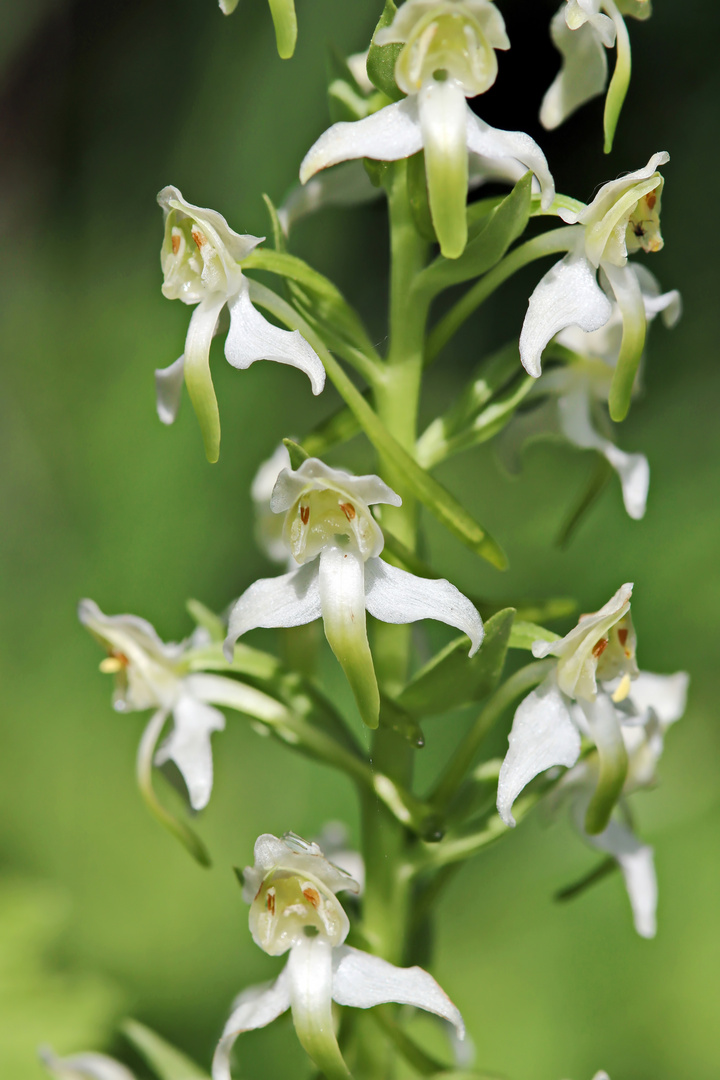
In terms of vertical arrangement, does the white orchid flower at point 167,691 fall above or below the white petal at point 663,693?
above

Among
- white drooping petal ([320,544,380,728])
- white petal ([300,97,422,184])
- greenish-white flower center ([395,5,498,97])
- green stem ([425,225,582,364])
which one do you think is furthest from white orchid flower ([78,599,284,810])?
greenish-white flower center ([395,5,498,97])

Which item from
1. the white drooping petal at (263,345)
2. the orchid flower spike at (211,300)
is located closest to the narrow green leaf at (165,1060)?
the orchid flower spike at (211,300)

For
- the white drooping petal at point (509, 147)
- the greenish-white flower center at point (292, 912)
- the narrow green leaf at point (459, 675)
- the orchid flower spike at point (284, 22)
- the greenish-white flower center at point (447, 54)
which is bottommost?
the greenish-white flower center at point (292, 912)

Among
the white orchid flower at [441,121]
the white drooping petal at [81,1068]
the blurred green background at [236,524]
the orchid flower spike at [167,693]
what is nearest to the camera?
the white orchid flower at [441,121]

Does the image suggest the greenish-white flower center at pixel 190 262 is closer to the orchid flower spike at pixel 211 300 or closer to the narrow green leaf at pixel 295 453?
the orchid flower spike at pixel 211 300

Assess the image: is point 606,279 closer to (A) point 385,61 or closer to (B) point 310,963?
(A) point 385,61

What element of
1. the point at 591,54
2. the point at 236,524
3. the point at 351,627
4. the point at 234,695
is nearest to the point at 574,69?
the point at 591,54

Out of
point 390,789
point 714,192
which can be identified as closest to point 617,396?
point 390,789
